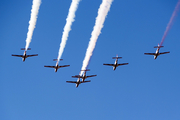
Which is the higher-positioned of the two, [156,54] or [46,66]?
[156,54]

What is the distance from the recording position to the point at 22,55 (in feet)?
131

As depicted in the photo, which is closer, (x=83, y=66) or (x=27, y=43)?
(x=27, y=43)

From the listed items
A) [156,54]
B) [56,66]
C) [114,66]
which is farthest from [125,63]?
[56,66]

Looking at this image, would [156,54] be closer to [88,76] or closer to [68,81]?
[88,76]

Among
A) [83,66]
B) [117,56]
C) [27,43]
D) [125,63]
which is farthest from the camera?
[125,63]

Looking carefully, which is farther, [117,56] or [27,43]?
[117,56]

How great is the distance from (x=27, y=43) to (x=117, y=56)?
15074 mm

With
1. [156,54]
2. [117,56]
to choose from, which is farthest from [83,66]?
Answer: [156,54]

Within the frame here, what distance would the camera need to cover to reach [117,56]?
39.6m

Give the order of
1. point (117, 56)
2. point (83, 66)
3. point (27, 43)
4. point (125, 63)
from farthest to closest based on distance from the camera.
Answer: point (125, 63) < point (117, 56) < point (83, 66) < point (27, 43)

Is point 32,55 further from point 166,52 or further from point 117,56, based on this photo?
point 166,52

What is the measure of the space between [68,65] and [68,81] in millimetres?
3735

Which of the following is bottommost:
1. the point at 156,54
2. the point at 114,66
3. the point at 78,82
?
the point at 78,82

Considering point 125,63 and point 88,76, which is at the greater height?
point 125,63
